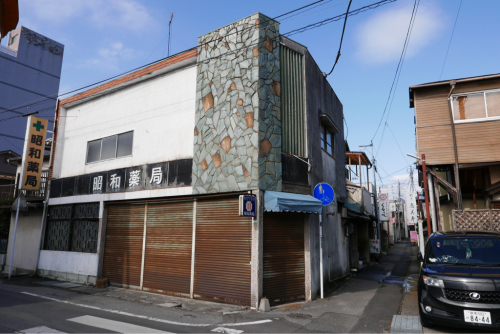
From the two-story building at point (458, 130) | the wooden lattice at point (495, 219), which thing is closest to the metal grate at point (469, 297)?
the wooden lattice at point (495, 219)

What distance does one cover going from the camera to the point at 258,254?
9.06 metres

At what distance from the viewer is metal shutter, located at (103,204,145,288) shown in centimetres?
1232

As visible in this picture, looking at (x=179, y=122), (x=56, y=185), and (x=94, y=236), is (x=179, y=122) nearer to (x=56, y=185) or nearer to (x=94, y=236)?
(x=94, y=236)

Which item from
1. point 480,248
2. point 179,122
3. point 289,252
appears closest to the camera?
point 480,248

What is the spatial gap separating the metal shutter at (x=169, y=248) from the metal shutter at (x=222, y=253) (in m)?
0.50

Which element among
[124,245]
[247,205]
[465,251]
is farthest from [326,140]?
[124,245]

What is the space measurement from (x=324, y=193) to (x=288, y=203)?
5.90 ft

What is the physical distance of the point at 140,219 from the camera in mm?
12562

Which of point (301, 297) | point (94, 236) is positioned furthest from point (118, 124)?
point (301, 297)

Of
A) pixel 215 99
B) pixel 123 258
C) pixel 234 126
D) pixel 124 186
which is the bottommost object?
pixel 123 258

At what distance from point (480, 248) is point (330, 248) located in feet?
19.8

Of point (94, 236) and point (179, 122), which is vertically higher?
point (179, 122)

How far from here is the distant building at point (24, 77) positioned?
40250 mm

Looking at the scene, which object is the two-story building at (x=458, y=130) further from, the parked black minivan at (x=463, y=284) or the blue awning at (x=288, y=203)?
the blue awning at (x=288, y=203)
